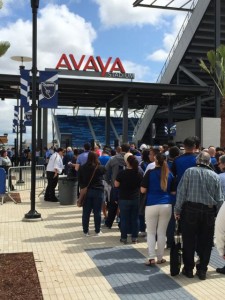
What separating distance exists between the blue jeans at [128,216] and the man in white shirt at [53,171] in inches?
225

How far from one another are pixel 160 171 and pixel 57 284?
2.37 m

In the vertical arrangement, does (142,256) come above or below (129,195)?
below

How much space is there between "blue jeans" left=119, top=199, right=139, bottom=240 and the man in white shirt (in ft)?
18.7

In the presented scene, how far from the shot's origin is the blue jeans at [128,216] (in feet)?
26.3

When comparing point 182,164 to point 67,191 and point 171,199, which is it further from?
point 67,191

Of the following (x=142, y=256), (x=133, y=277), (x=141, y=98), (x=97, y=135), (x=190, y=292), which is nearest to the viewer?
(x=190, y=292)

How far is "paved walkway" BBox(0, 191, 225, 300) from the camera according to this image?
5512 millimetres

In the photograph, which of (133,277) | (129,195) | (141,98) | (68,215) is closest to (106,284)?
(133,277)

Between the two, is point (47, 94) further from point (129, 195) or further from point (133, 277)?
point (133, 277)

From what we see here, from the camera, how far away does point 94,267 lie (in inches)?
260

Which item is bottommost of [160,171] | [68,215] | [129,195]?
[68,215]

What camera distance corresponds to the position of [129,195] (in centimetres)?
800

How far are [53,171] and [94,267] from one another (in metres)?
7.24

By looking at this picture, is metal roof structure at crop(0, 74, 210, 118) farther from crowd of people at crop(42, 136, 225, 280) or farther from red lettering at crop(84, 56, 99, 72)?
crowd of people at crop(42, 136, 225, 280)
